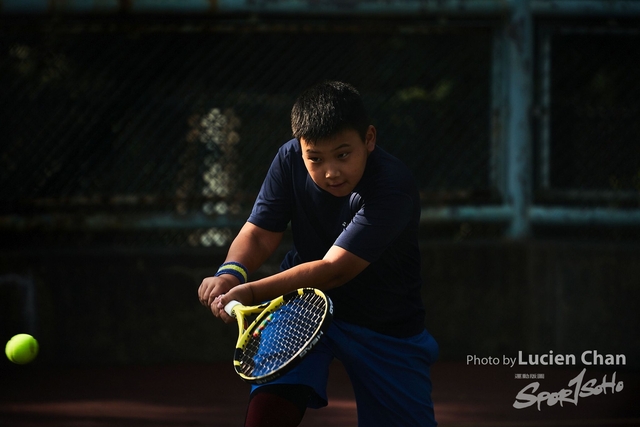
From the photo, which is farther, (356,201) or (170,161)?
(170,161)

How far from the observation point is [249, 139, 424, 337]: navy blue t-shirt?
10.3ft

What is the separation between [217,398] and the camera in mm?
5004

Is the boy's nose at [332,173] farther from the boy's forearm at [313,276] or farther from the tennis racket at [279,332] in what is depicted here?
the tennis racket at [279,332]

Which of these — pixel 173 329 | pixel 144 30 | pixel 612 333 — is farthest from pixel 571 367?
pixel 144 30

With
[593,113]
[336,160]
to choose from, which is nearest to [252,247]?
[336,160]

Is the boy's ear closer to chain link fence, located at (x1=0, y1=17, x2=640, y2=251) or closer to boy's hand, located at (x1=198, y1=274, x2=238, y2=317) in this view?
boy's hand, located at (x1=198, y1=274, x2=238, y2=317)

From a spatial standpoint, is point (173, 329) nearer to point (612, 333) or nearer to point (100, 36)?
point (100, 36)

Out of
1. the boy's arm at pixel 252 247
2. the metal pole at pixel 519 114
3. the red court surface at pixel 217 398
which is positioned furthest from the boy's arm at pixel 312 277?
the metal pole at pixel 519 114

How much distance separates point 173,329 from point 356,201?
2739mm

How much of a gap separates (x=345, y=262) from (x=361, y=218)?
0.16 metres

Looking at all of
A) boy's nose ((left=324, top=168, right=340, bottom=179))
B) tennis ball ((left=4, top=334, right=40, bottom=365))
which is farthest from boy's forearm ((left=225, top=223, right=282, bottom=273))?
tennis ball ((left=4, top=334, right=40, bottom=365))

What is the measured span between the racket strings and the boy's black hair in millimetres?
516

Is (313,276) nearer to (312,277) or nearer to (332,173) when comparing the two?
(312,277)

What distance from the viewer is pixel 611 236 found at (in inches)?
239
